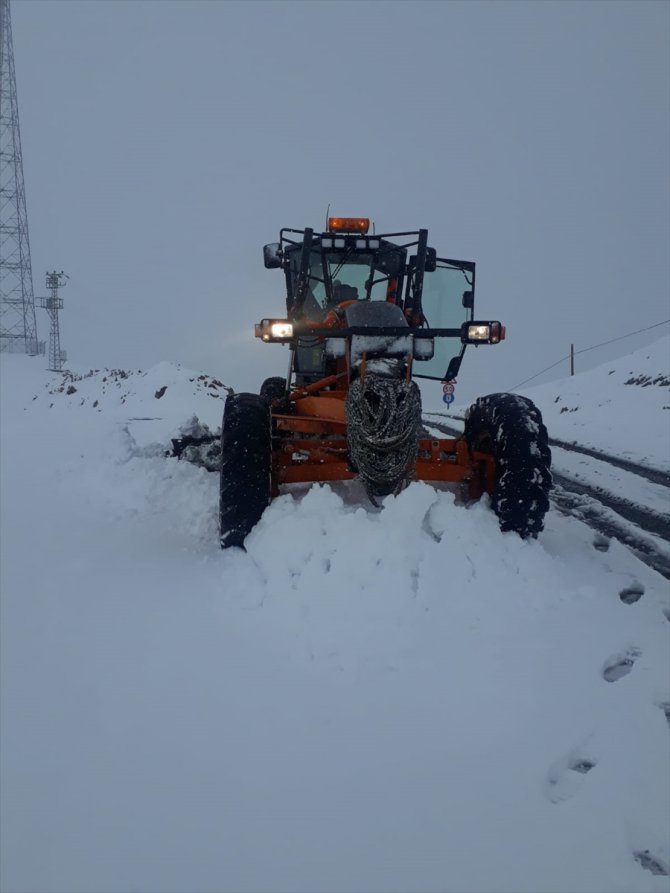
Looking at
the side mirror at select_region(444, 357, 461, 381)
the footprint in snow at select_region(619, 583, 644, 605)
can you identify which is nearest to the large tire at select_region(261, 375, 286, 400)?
the side mirror at select_region(444, 357, 461, 381)

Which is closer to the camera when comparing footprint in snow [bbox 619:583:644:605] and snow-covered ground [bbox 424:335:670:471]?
footprint in snow [bbox 619:583:644:605]

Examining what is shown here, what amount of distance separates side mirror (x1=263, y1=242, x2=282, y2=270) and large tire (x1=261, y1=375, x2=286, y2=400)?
234 cm

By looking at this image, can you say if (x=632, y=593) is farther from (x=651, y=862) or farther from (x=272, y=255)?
(x=272, y=255)

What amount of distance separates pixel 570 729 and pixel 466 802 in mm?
545

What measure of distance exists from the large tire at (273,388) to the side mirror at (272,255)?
7.67ft

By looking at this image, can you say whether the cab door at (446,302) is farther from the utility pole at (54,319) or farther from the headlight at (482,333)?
the utility pole at (54,319)

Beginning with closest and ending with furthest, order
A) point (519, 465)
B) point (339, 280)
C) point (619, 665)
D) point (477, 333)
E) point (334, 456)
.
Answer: point (619, 665) < point (519, 465) < point (477, 333) < point (334, 456) < point (339, 280)

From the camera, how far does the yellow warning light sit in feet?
19.4

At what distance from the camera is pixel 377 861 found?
1911mm

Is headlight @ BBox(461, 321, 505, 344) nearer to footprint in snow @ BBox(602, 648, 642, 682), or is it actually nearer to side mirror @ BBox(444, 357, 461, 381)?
side mirror @ BBox(444, 357, 461, 381)

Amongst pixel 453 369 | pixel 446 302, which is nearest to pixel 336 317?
pixel 446 302

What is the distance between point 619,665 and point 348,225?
4.54m

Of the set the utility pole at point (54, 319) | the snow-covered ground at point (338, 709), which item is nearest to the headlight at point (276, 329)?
the snow-covered ground at point (338, 709)

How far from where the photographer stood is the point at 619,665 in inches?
110
